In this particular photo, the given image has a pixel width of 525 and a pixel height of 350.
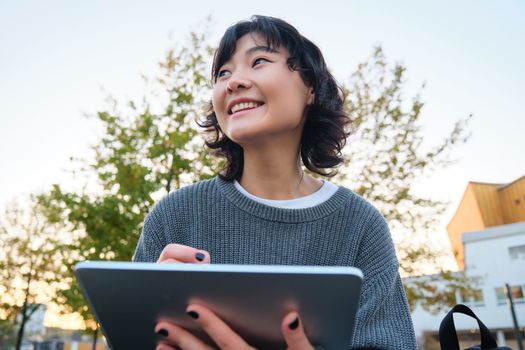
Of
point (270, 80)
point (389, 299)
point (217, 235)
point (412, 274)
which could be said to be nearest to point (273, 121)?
point (270, 80)

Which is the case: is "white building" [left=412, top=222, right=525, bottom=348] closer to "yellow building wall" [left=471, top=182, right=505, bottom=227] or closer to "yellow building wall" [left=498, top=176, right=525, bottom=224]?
"yellow building wall" [left=471, top=182, right=505, bottom=227]

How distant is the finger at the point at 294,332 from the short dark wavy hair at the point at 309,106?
3.46 feet

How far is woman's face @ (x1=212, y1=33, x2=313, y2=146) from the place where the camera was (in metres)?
1.74

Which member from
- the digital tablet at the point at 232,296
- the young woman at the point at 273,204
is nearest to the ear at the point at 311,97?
the young woman at the point at 273,204

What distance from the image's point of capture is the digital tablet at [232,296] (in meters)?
0.96

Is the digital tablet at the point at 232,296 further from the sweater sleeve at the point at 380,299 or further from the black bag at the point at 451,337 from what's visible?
the black bag at the point at 451,337

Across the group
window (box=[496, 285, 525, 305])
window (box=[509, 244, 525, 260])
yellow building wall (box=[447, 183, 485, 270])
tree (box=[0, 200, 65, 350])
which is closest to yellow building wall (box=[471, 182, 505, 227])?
yellow building wall (box=[447, 183, 485, 270])

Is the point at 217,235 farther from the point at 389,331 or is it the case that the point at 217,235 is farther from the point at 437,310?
the point at 437,310

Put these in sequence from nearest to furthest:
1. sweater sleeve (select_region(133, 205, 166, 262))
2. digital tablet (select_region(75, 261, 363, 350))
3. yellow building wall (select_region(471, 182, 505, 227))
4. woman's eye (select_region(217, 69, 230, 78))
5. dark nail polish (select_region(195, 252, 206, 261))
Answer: digital tablet (select_region(75, 261, 363, 350)) < dark nail polish (select_region(195, 252, 206, 261)) < sweater sleeve (select_region(133, 205, 166, 262)) < woman's eye (select_region(217, 69, 230, 78)) < yellow building wall (select_region(471, 182, 505, 227))

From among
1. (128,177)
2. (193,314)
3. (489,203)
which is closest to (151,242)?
(193,314)

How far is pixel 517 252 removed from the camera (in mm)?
34000

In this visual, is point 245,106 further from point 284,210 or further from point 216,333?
point 216,333

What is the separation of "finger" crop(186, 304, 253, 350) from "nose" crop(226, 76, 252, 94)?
3.14 feet

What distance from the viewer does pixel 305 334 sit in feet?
3.64
